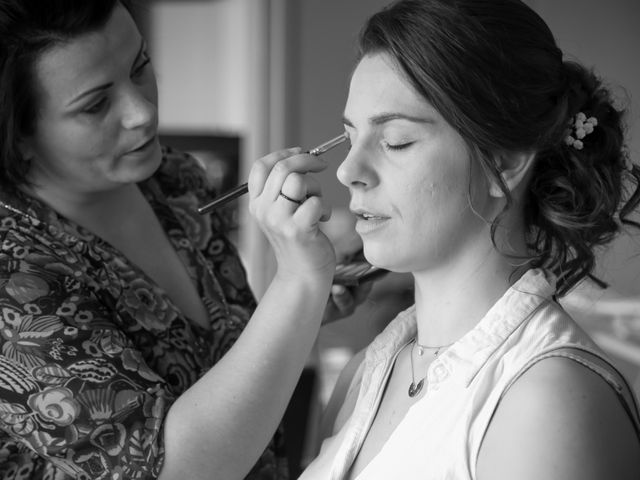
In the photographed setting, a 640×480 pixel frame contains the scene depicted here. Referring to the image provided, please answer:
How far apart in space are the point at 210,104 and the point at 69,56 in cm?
449

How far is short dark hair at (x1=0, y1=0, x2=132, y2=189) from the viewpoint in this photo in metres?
1.29

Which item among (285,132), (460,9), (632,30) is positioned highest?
(460,9)

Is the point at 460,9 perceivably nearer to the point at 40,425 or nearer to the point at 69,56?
the point at 69,56

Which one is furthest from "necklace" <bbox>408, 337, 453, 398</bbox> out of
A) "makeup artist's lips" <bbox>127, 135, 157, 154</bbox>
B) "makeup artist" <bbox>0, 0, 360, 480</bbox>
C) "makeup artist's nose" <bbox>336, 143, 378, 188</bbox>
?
"makeup artist's lips" <bbox>127, 135, 157, 154</bbox>

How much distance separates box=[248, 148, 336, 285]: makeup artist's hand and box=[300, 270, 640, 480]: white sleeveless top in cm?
23

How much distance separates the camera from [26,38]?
1.31m

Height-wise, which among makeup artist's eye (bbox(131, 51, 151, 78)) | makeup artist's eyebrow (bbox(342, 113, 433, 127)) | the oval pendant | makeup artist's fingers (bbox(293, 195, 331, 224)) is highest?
makeup artist's eyebrow (bbox(342, 113, 433, 127))

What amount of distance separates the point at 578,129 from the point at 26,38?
82 cm

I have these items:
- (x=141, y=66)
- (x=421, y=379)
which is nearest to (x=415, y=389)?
(x=421, y=379)

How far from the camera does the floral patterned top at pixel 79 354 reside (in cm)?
121

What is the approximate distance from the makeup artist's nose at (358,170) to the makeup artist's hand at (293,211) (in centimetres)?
6

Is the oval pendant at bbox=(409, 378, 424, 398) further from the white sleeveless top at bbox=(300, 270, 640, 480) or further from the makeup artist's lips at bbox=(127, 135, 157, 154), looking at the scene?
the makeup artist's lips at bbox=(127, 135, 157, 154)

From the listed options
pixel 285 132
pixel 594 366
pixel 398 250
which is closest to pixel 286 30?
pixel 285 132

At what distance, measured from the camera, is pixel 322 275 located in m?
1.26
